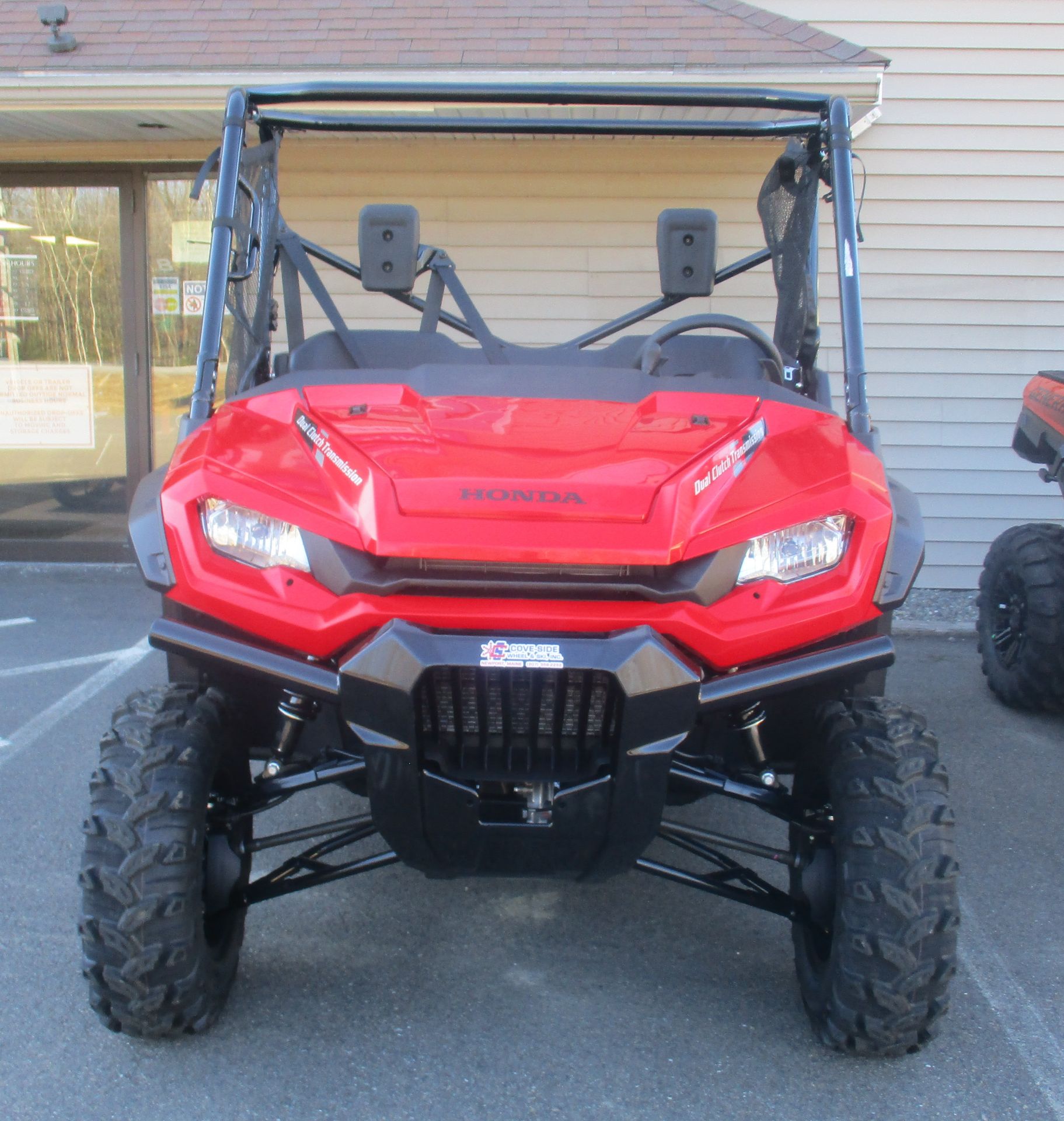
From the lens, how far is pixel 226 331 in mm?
2990

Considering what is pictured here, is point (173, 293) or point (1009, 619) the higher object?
point (173, 293)

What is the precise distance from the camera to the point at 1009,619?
176 inches

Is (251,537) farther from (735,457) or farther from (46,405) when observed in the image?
(46,405)

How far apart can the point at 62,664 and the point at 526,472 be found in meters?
3.52

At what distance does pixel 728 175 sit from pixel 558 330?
125 centimetres

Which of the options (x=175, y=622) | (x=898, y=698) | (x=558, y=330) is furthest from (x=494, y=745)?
(x=558, y=330)

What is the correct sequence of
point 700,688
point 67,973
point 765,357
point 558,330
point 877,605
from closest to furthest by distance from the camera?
1. point 700,688
2. point 877,605
3. point 67,973
4. point 765,357
5. point 558,330

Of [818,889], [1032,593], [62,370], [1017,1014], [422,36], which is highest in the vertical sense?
[422,36]

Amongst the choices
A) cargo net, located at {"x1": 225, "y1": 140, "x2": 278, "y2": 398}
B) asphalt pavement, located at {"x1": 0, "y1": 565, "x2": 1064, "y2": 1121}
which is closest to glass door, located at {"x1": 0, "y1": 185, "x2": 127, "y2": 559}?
asphalt pavement, located at {"x1": 0, "y1": 565, "x2": 1064, "y2": 1121}

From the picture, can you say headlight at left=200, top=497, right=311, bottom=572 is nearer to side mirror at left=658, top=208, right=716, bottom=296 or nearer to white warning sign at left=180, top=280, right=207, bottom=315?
side mirror at left=658, top=208, right=716, bottom=296

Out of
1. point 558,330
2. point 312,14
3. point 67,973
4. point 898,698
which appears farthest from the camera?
point 558,330

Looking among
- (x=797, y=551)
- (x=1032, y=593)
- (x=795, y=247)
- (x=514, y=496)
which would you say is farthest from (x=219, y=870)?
(x=1032, y=593)

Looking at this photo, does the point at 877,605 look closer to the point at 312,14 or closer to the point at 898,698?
the point at 898,698

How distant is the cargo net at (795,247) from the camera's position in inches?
119
